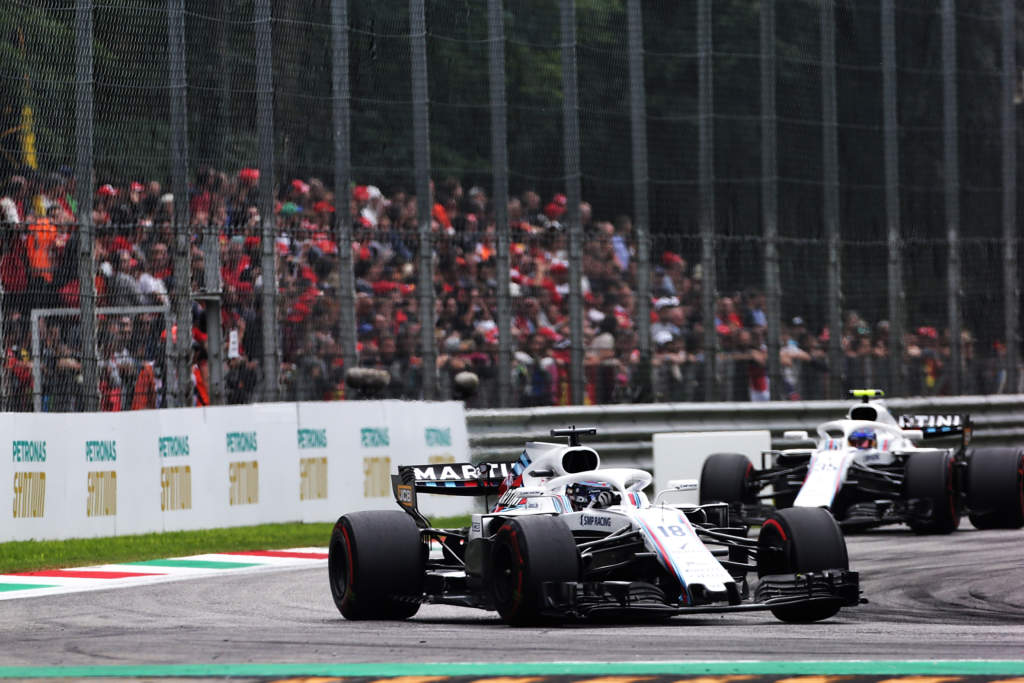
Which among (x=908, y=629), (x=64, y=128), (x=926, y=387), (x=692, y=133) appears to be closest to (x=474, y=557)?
(x=908, y=629)

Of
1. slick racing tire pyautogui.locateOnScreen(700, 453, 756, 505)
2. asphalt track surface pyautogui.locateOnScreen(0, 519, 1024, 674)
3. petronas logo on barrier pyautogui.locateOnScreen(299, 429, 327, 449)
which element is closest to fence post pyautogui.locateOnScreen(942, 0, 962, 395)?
slick racing tire pyautogui.locateOnScreen(700, 453, 756, 505)

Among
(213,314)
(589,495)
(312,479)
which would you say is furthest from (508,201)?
(589,495)

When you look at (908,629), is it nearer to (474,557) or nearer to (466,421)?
(474,557)

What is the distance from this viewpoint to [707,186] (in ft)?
69.5

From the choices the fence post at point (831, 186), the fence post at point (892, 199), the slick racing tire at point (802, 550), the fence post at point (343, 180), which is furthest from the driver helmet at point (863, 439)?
the slick racing tire at point (802, 550)

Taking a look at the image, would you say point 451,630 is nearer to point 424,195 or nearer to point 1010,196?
point 424,195

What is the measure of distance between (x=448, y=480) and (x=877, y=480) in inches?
266

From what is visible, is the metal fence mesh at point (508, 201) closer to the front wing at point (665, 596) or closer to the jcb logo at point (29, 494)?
the jcb logo at point (29, 494)

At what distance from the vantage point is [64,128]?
16.7 m

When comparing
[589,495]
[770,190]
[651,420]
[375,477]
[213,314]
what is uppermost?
[770,190]

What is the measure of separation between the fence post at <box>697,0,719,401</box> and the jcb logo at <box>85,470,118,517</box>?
7.30 m

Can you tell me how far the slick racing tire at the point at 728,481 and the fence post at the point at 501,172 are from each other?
2.68 metres

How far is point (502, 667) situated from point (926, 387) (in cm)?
1540

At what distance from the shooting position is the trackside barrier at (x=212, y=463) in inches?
623
